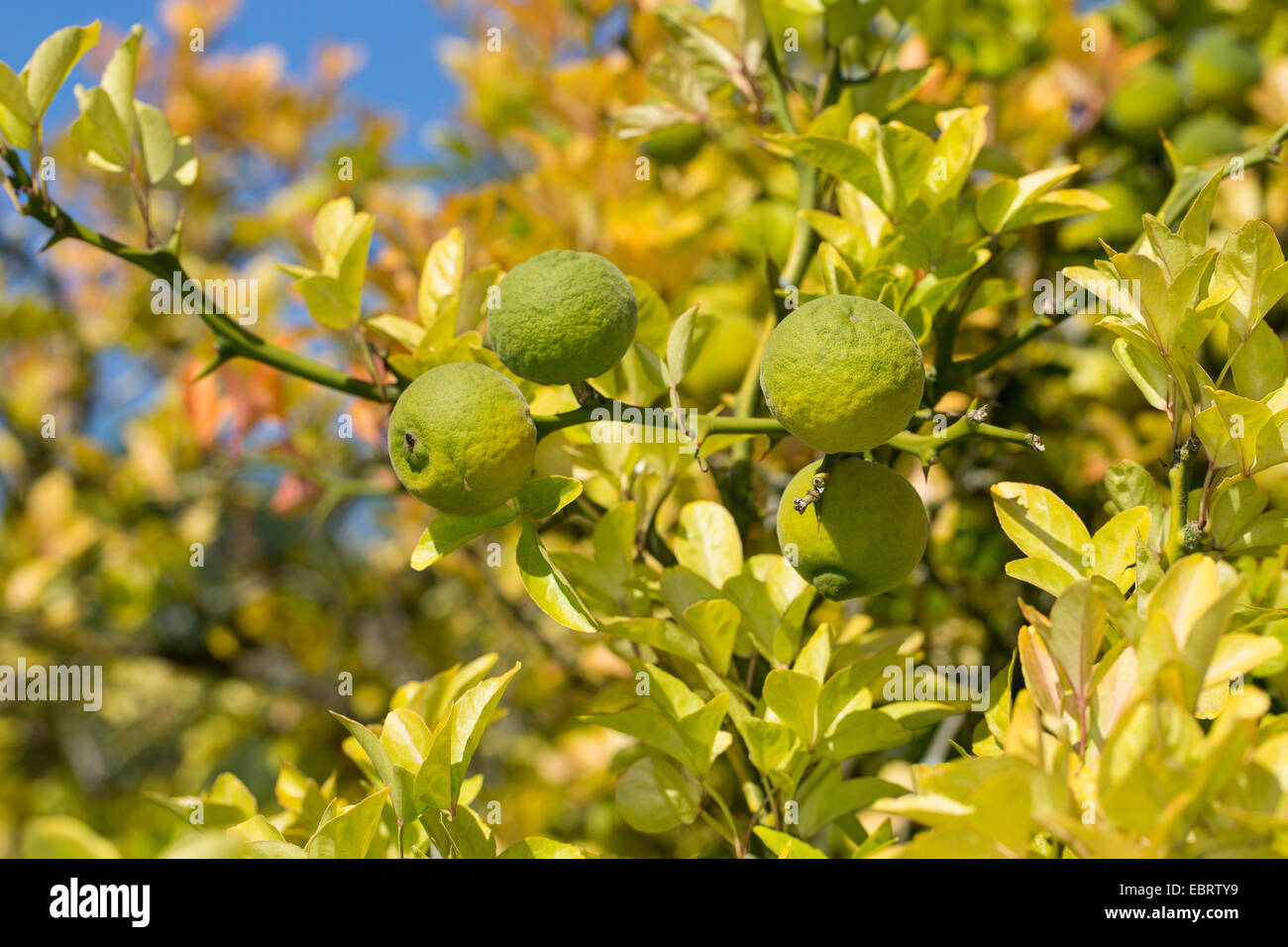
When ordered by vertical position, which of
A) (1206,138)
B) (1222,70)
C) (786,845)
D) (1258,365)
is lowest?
(786,845)

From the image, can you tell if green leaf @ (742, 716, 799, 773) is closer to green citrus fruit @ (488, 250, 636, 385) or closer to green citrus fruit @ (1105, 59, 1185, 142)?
green citrus fruit @ (488, 250, 636, 385)

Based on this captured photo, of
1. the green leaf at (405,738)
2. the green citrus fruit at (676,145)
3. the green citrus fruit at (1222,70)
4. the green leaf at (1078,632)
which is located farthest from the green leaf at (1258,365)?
the green citrus fruit at (1222,70)

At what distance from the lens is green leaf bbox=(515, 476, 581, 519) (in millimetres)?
743

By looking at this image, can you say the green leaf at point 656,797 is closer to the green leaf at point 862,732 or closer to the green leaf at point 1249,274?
the green leaf at point 862,732

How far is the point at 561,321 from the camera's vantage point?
Result: 2.38 feet

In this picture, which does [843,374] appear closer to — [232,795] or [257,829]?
[257,829]

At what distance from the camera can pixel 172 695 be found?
338cm

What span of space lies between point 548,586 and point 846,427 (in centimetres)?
25

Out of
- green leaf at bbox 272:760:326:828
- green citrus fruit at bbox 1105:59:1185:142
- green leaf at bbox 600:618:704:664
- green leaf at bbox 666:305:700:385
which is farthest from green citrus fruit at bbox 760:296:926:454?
green citrus fruit at bbox 1105:59:1185:142

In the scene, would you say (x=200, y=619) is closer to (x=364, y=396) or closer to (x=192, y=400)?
(x=192, y=400)

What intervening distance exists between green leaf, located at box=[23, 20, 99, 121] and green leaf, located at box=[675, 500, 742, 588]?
0.64 metres

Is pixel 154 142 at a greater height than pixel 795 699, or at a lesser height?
greater

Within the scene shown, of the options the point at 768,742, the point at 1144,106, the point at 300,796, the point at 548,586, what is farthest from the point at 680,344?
the point at 1144,106
